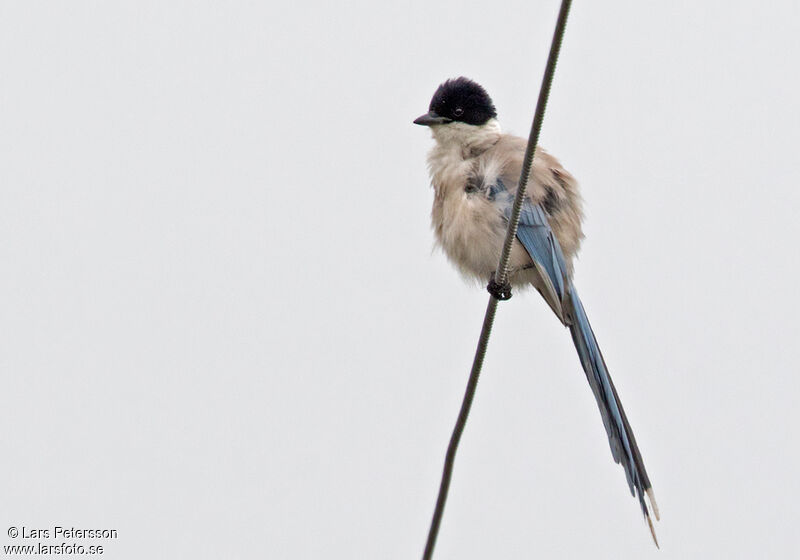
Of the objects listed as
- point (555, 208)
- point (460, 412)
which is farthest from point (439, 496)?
point (555, 208)

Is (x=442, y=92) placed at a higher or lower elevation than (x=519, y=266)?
higher

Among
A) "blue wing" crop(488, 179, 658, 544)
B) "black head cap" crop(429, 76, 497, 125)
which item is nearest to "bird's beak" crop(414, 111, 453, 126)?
"black head cap" crop(429, 76, 497, 125)

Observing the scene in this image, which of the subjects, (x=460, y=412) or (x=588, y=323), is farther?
(x=588, y=323)

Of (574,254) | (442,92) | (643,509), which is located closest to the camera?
(643,509)

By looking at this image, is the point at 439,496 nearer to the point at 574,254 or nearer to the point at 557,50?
the point at 557,50

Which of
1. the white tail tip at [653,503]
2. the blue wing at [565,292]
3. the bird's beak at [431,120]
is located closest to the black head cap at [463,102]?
the bird's beak at [431,120]

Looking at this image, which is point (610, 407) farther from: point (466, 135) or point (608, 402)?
point (466, 135)
